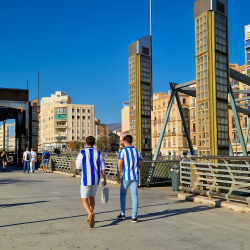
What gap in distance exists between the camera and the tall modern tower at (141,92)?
16500 mm

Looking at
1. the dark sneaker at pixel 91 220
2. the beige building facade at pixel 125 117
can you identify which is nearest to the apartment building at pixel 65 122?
the beige building facade at pixel 125 117

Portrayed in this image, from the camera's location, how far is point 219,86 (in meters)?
11.9

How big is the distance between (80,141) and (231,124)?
7859 cm

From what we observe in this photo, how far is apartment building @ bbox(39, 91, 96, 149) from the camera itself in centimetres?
15162

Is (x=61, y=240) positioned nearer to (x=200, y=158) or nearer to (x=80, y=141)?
(x=200, y=158)

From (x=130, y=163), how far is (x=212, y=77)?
5211mm

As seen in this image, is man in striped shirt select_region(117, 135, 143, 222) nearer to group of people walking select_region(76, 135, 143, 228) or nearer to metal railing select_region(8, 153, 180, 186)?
group of people walking select_region(76, 135, 143, 228)

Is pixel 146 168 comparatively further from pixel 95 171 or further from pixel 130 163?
pixel 95 171

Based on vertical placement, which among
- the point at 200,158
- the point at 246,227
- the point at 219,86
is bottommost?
the point at 246,227

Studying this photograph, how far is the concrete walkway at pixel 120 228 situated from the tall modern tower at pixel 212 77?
245 cm

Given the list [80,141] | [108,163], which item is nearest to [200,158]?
[108,163]

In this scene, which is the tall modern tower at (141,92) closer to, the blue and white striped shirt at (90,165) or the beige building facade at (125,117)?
the blue and white striped shirt at (90,165)

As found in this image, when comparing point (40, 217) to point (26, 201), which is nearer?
point (40, 217)

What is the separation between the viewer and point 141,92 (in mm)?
16578
